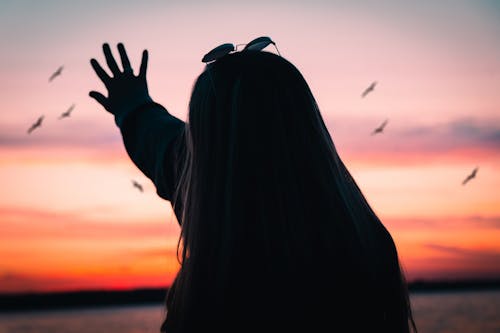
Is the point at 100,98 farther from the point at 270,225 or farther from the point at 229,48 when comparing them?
the point at 270,225

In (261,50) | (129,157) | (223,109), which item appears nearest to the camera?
(223,109)

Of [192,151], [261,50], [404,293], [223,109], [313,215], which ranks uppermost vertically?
[261,50]

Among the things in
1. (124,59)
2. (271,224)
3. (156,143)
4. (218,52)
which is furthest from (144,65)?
(271,224)

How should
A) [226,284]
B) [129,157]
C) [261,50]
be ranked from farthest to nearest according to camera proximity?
[129,157] → [261,50] → [226,284]

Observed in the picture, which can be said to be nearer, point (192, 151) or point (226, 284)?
point (226, 284)

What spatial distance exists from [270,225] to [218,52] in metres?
0.83

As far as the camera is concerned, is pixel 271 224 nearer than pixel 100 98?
Yes

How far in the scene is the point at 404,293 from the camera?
2967mm

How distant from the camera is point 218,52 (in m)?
2.99

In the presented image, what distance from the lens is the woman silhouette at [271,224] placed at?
8.61ft

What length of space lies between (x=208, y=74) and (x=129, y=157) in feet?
2.79

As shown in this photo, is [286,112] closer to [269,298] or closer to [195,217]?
[195,217]

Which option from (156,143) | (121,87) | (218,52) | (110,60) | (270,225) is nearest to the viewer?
(270,225)

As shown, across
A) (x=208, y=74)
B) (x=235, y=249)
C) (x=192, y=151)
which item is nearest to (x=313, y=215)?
(x=235, y=249)
